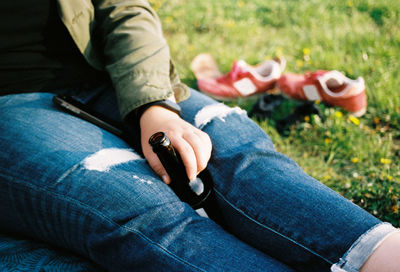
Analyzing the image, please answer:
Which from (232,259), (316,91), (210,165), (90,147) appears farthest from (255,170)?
(316,91)

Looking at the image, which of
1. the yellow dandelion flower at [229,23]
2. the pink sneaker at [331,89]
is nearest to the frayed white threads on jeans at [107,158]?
the pink sneaker at [331,89]

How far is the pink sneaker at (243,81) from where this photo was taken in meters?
2.70

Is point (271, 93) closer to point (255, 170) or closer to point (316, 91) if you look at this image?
point (316, 91)

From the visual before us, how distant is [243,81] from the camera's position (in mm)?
2701

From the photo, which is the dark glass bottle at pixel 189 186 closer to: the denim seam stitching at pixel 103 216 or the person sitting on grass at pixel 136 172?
the person sitting on grass at pixel 136 172

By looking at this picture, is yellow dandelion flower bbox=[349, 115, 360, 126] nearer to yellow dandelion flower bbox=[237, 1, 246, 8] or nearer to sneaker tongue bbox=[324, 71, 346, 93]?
sneaker tongue bbox=[324, 71, 346, 93]

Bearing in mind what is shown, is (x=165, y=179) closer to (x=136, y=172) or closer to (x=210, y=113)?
(x=136, y=172)

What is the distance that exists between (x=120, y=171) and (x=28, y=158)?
33 cm

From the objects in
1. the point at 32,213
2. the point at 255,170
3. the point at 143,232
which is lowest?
the point at 32,213

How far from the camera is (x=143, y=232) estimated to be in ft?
3.65

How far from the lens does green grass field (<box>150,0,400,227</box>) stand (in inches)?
83.6

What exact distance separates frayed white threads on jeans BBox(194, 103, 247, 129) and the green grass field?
2.85 feet

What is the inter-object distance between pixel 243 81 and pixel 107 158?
1.64 m

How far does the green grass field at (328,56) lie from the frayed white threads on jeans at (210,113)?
868 millimetres
